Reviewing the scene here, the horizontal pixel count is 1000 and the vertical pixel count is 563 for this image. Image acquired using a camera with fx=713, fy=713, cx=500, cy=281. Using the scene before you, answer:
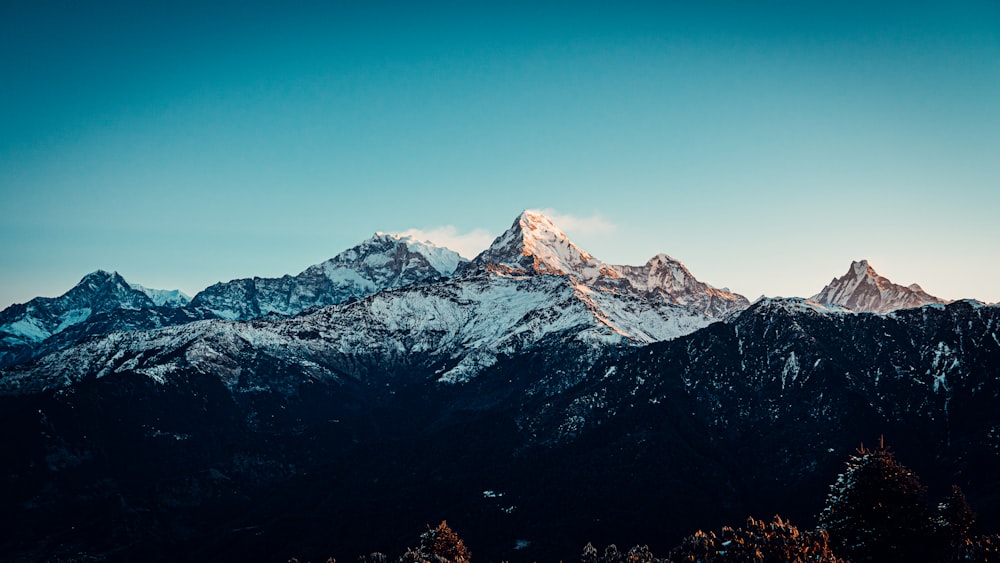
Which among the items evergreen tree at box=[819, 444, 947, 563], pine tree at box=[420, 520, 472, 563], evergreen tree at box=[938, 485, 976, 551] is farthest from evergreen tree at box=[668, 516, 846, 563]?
pine tree at box=[420, 520, 472, 563]

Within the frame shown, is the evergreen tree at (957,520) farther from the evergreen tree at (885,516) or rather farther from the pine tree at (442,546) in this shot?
the pine tree at (442,546)

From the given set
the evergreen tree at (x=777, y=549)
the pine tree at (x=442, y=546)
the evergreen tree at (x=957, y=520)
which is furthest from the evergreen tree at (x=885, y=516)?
the pine tree at (x=442, y=546)

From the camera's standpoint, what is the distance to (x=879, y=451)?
11188 cm

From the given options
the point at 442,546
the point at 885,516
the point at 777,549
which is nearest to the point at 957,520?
the point at 777,549

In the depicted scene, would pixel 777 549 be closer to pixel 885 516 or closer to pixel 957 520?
pixel 957 520

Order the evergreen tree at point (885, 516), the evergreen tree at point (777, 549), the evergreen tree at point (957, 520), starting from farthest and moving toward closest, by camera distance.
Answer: the evergreen tree at point (957, 520) < the evergreen tree at point (777, 549) < the evergreen tree at point (885, 516)

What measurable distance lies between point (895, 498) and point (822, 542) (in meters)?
46.0

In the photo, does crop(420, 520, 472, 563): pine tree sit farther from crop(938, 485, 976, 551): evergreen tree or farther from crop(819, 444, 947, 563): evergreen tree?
crop(938, 485, 976, 551): evergreen tree

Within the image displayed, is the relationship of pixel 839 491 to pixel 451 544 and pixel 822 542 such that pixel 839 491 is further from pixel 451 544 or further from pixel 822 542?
pixel 451 544

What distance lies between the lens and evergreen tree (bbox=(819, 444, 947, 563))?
106 m

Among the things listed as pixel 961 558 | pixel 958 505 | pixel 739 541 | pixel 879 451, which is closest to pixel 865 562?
pixel 879 451

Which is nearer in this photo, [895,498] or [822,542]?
[895,498]

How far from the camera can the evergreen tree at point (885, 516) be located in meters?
106

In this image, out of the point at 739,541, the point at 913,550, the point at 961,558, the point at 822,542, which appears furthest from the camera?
the point at 739,541
